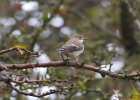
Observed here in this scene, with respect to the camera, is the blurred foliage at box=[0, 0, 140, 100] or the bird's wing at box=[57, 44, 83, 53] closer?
the bird's wing at box=[57, 44, 83, 53]

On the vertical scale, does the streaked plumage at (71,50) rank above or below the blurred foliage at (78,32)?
below

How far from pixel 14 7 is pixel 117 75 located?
500cm

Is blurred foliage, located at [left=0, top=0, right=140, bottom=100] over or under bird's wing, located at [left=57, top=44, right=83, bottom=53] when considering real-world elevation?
over

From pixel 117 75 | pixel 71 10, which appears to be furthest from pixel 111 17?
pixel 117 75

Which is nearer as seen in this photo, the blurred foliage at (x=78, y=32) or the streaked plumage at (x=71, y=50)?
the streaked plumage at (x=71, y=50)

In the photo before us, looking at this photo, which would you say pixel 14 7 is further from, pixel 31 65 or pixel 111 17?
pixel 31 65

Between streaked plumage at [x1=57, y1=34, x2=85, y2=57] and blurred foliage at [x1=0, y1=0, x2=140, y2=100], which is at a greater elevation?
blurred foliage at [x1=0, y1=0, x2=140, y2=100]

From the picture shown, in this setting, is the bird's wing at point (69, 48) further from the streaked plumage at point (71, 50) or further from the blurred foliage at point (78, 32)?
the blurred foliage at point (78, 32)

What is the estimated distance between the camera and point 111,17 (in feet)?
29.0

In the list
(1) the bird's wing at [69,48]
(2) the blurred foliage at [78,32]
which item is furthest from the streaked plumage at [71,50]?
(2) the blurred foliage at [78,32]

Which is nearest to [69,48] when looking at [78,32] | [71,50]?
[71,50]

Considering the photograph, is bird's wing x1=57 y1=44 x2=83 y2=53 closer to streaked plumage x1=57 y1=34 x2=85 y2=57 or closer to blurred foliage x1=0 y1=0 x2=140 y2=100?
streaked plumage x1=57 y1=34 x2=85 y2=57

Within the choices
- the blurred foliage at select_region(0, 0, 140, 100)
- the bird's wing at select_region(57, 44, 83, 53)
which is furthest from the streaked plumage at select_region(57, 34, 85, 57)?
the blurred foliage at select_region(0, 0, 140, 100)

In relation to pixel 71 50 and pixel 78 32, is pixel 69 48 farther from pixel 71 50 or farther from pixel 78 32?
pixel 78 32
